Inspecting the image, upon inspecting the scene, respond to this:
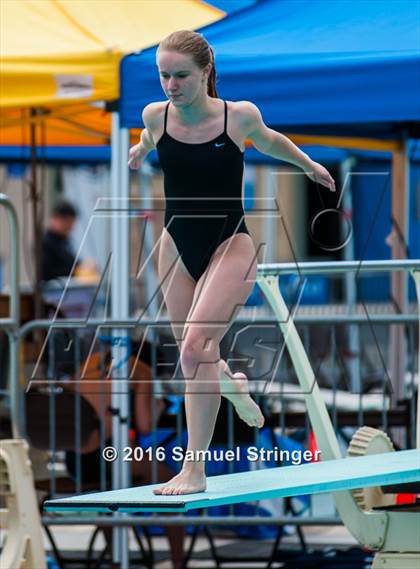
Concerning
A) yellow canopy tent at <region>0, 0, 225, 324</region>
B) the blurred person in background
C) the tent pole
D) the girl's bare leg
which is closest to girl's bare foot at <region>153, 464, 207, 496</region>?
the girl's bare leg

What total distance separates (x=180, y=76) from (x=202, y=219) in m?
0.43

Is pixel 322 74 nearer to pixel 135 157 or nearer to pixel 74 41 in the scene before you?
pixel 74 41

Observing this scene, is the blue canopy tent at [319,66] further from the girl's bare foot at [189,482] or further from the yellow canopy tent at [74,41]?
the girl's bare foot at [189,482]

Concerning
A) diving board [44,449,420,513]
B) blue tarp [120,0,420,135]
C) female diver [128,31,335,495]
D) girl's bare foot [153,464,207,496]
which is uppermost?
blue tarp [120,0,420,135]

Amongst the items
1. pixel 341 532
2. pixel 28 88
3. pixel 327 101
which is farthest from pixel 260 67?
pixel 341 532

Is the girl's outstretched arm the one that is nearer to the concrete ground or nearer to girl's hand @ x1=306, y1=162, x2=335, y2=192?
girl's hand @ x1=306, y1=162, x2=335, y2=192

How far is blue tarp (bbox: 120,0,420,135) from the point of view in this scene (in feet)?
22.0

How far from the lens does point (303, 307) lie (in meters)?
13.6

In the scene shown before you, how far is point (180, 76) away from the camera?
13.7 feet

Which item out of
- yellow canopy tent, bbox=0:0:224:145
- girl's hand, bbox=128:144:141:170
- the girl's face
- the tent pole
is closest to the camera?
the girl's face

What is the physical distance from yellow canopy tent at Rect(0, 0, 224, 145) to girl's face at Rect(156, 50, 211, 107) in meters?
2.89

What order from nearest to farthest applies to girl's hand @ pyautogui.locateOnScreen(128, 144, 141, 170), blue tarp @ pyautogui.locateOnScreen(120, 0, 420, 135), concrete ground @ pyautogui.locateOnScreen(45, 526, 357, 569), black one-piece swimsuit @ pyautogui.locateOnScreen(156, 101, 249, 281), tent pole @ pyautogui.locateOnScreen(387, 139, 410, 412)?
black one-piece swimsuit @ pyautogui.locateOnScreen(156, 101, 249, 281)
girl's hand @ pyautogui.locateOnScreen(128, 144, 141, 170)
blue tarp @ pyautogui.locateOnScreen(120, 0, 420, 135)
concrete ground @ pyautogui.locateOnScreen(45, 526, 357, 569)
tent pole @ pyautogui.locateOnScreen(387, 139, 410, 412)

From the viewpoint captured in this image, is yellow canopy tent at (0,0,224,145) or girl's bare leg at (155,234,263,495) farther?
yellow canopy tent at (0,0,224,145)

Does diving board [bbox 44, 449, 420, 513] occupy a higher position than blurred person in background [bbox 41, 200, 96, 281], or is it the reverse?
blurred person in background [bbox 41, 200, 96, 281]
